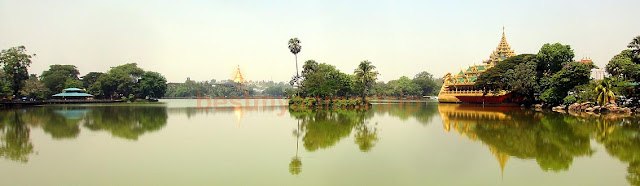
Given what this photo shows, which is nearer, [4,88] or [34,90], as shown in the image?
[4,88]

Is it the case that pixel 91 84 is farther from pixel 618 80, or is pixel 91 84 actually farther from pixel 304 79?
pixel 618 80

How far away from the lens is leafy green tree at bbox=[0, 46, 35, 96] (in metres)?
52.4

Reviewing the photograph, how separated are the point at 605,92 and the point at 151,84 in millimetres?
67913

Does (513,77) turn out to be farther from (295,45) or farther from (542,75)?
(295,45)

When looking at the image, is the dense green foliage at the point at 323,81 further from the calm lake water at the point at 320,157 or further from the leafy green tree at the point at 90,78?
the leafy green tree at the point at 90,78

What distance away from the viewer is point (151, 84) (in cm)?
7762

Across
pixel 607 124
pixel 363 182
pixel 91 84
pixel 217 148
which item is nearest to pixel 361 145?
pixel 217 148

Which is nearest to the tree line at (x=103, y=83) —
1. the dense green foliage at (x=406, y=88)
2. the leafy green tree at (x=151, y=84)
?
the leafy green tree at (x=151, y=84)

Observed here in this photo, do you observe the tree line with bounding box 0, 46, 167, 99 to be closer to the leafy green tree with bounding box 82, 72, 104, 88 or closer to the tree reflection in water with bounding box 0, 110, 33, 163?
the leafy green tree with bounding box 82, 72, 104, 88

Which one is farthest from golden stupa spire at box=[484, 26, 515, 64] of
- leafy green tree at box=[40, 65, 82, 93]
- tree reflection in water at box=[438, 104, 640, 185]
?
leafy green tree at box=[40, 65, 82, 93]

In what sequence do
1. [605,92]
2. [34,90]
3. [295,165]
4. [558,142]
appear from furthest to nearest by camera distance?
1. [34,90]
2. [605,92]
3. [558,142]
4. [295,165]

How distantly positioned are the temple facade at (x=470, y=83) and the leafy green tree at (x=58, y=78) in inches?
2343

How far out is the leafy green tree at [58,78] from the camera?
7250 centimetres

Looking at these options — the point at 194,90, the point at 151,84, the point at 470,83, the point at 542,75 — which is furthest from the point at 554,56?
the point at 194,90
